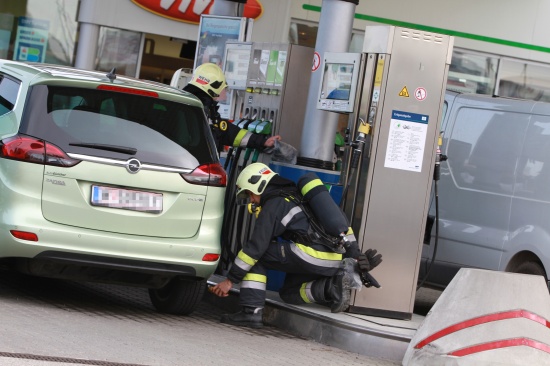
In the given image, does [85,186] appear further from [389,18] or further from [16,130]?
[389,18]

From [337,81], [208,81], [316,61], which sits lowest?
[208,81]

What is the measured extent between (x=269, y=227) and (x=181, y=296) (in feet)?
2.74

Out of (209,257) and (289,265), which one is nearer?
(209,257)

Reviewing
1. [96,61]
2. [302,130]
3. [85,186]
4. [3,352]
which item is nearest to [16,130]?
[85,186]

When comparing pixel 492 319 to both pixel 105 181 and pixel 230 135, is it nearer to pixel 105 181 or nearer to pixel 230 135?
pixel 105 181

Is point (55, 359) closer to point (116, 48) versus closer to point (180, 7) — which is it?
point (180, 7)

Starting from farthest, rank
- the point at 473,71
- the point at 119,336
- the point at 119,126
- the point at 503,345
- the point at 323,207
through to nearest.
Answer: the point at 473,71, the point at 323,207, the point at 119,126, the point at 119,336, the point at 503,345

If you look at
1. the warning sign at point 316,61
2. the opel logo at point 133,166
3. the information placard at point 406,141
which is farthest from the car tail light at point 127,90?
the warning sign at point 316,61

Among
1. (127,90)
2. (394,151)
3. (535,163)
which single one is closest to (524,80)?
(535,163)

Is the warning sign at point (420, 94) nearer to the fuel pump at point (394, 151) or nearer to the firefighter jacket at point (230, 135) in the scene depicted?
the fuel pump at point (394, 151)

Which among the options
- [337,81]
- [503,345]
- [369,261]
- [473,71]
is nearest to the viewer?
[503,345]

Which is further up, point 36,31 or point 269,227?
point 36,31

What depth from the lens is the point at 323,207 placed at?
854 centimetres

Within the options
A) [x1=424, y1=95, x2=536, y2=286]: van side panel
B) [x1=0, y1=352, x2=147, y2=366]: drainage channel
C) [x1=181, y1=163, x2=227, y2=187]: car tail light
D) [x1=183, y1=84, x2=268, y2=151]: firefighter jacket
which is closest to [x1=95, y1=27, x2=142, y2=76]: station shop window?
[x1=424, y1=95, x2=536, y2=286]: van side panel
